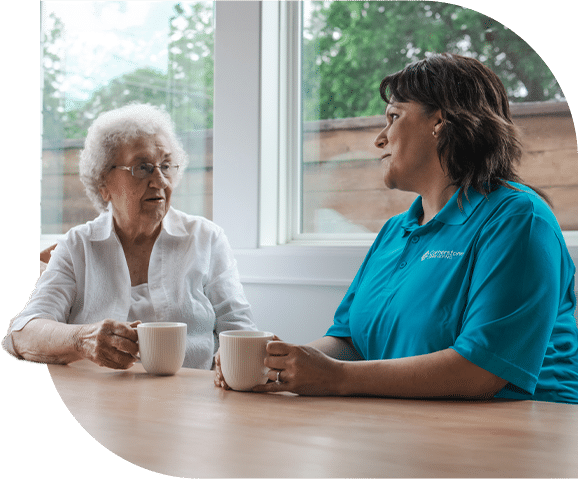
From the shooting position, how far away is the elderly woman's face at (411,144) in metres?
1.30

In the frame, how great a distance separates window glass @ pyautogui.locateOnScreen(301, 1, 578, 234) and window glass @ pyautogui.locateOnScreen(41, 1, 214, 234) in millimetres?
488

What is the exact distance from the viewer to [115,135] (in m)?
1.79

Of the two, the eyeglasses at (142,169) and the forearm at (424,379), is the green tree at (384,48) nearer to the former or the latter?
the eyeglasses at (142,169)

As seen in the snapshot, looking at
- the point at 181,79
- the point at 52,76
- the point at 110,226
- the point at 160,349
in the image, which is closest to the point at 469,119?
the point at 160,349

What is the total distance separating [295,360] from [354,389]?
11cm

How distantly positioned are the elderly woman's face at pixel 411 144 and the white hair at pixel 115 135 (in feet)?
2.60

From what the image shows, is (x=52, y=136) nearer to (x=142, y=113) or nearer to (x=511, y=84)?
(x=142, y=113)

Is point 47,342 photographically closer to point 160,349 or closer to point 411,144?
point 160,349

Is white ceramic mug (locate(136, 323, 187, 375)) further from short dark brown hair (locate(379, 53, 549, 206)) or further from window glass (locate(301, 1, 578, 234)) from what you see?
window glass (locate(301, 1, 578, 234))

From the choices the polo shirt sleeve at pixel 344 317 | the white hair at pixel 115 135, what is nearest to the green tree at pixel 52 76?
the white hair at pixel 115 135

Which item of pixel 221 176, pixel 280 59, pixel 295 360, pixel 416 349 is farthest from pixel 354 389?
pixel 280 59

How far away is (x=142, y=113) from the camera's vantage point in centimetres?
182

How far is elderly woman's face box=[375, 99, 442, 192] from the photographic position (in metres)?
1.30

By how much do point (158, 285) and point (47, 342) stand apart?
15.2 inches
